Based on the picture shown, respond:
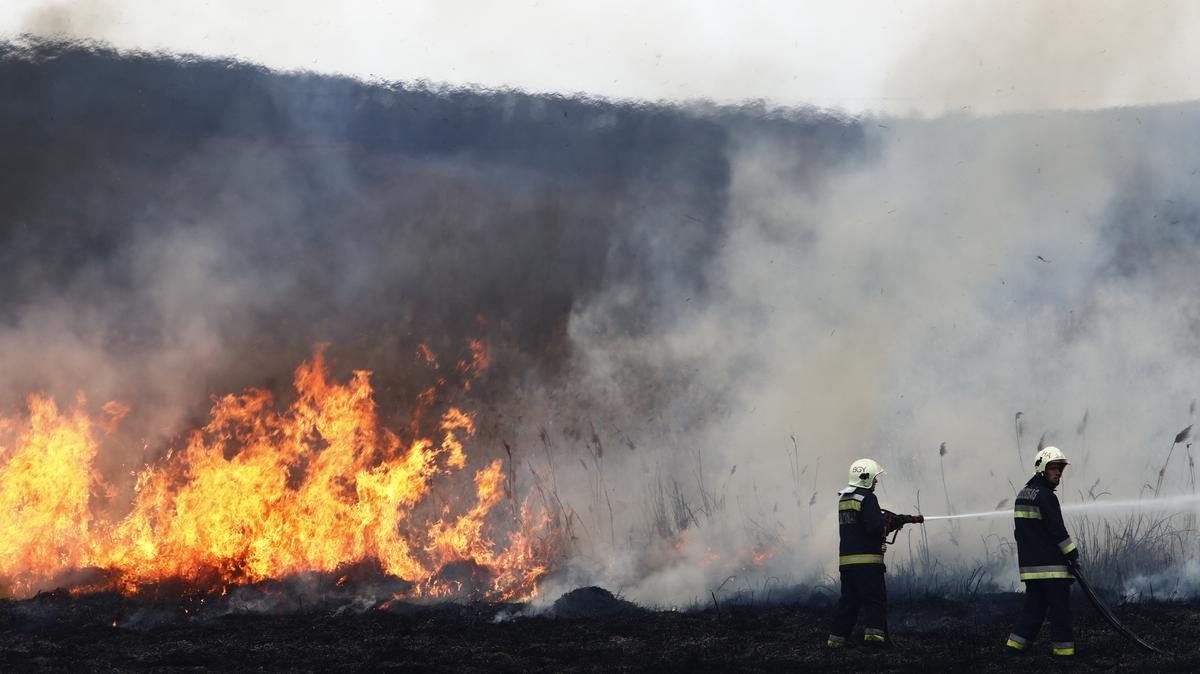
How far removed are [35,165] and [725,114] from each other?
11.4m

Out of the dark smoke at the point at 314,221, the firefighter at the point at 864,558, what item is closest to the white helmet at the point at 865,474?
the firefighter at the point at 864,558

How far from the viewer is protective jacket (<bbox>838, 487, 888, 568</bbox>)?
1086 centimetres

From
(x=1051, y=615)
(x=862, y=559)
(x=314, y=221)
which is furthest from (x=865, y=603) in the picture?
(x=314, y=221)

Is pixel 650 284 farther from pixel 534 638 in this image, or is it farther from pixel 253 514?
pixel 534 638

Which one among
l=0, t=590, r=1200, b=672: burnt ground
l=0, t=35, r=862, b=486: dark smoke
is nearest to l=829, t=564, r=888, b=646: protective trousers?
l=0, t=590, r=1200, b=672: burnt ground

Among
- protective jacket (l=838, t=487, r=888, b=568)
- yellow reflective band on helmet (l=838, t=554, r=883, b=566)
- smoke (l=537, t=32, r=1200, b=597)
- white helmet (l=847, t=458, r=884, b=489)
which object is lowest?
yellow reflective band on helmet (l=838, t=554, r=883, b=566)

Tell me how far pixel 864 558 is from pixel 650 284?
29.5ft

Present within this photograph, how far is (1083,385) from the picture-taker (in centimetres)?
1622

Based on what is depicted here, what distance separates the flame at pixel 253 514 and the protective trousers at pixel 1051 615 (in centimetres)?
600

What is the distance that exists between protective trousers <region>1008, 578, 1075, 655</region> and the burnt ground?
0.60 feet

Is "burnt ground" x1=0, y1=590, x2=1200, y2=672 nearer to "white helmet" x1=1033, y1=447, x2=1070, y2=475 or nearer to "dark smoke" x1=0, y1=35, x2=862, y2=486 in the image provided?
"white helmet" x1=1033, y1=447, x2=1070, y2=475

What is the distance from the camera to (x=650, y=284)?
1922 centimetres

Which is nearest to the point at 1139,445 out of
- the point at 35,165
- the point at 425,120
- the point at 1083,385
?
the point at 1083,385

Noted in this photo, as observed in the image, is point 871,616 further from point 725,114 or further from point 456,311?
point 456,311
